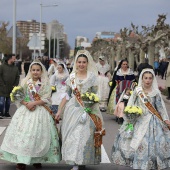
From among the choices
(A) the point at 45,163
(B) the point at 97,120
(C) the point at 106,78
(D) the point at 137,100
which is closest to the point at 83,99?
(B) the point at 97,120

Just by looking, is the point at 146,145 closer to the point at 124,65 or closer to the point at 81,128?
the point at 81,128

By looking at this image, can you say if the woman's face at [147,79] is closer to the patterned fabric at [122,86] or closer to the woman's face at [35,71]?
the woman's face at [35,71]

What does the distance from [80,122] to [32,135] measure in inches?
26.9

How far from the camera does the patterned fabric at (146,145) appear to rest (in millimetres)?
6141

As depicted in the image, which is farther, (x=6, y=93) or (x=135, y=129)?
(x=6, y=93)

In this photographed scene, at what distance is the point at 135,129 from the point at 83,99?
0.83 m

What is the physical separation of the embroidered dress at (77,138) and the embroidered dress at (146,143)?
1.22 ft

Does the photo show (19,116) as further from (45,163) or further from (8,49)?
(8,49)

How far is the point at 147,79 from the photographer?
649cm

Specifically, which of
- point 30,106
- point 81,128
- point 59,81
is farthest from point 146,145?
point 59,81

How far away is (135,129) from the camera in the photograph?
6355mm

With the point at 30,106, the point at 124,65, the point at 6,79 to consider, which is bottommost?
the point at 6,79

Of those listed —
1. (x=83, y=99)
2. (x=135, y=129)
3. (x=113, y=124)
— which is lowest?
(x=113, y=124)

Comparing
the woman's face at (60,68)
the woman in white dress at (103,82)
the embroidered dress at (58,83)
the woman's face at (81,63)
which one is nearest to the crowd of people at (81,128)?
the woman's face at (81,63)
